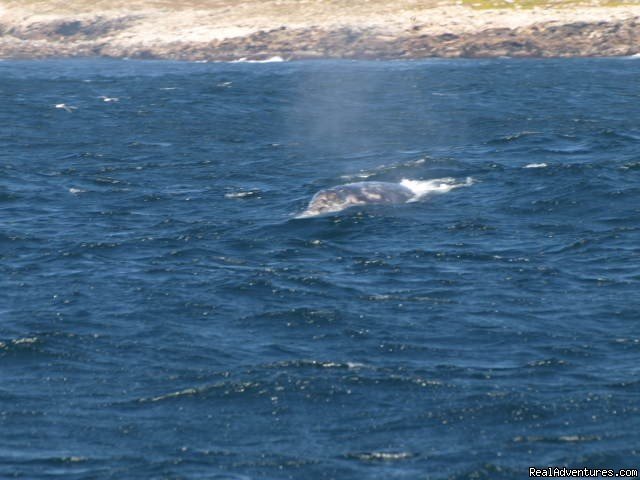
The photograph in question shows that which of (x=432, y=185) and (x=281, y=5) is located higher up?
(x=432, y=185)

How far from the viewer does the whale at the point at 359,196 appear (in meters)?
53.6

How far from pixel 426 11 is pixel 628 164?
79.8 metres

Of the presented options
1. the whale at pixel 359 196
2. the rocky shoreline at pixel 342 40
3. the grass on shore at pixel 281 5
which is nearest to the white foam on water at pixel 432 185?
the whale at pixel 359 196

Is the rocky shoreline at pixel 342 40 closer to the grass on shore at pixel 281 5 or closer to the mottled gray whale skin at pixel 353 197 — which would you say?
the grass on shore at pixel 281 5

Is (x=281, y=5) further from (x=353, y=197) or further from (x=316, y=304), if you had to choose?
(x=316, y=304)

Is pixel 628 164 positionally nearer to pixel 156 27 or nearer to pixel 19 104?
pixel 19 104

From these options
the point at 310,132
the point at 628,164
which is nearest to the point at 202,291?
the point at 628,164

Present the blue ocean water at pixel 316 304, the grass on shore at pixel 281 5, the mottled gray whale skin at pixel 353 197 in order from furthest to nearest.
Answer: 1. the grass on shore at pixel 281 5
2. the mottled gray whale skin at pixel 353 197
3. the blue ocean water at pixel 316 304

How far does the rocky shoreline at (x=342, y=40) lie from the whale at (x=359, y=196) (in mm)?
73211

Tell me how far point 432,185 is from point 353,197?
6.32 meters

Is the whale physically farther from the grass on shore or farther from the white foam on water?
the grass on shore

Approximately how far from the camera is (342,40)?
135375mm

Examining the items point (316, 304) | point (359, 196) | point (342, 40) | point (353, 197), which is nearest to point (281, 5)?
point (342, 40)

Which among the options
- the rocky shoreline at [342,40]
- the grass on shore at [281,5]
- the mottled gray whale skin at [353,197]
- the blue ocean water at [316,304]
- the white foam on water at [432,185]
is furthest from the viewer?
the grass on shore at [281,5]
